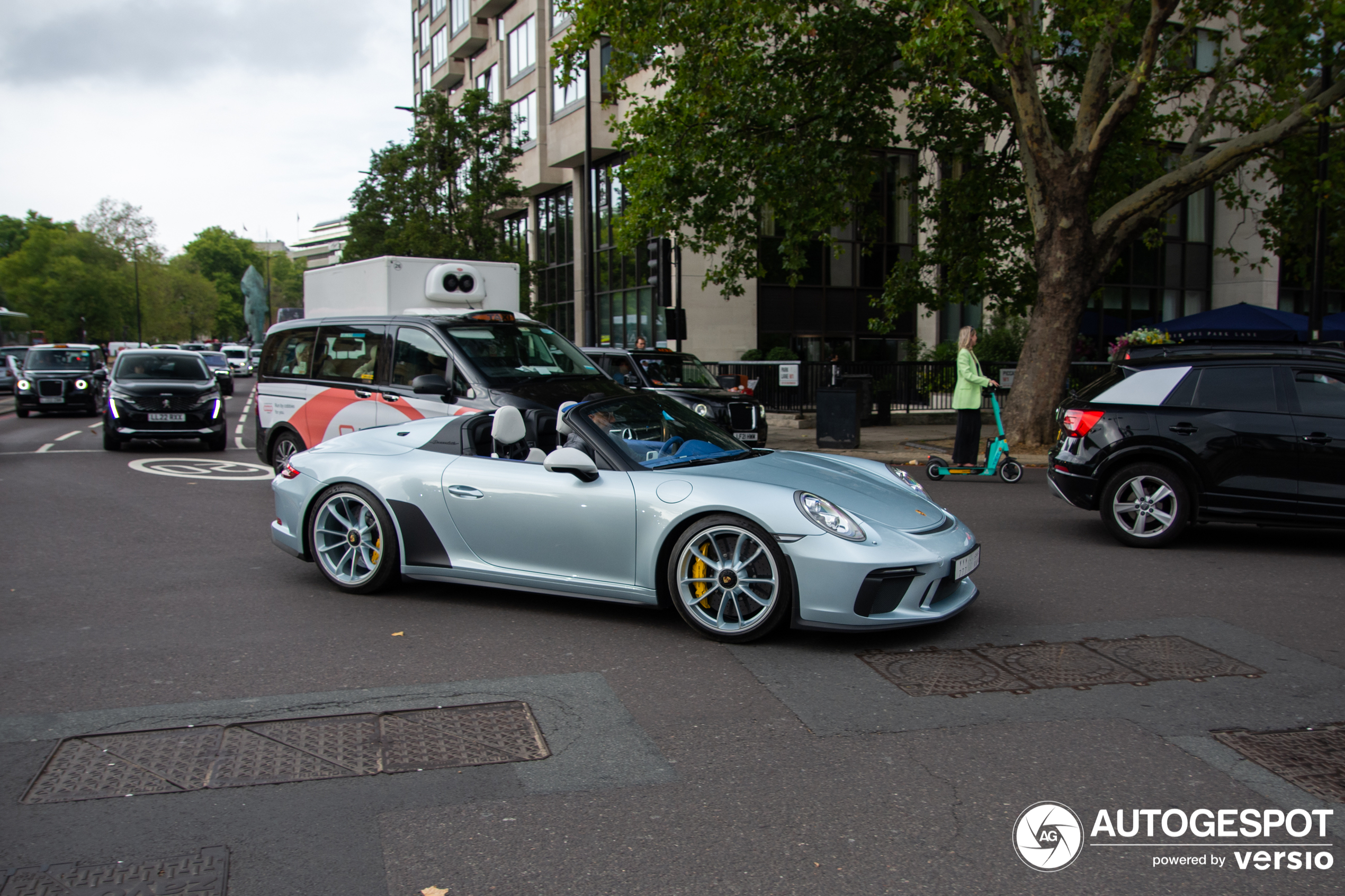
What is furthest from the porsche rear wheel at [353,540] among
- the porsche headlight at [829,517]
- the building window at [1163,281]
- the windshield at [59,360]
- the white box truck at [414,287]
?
the building window at [1163,281]

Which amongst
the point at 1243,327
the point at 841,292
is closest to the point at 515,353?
the point at 1243,327

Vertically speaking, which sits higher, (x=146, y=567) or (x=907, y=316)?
(x=907, y=316)

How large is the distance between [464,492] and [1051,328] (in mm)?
12853

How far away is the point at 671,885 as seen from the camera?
289cm

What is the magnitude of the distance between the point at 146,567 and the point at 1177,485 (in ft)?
25.3

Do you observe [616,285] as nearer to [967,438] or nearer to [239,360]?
[967,438]

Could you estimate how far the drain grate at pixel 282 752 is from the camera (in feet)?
11.9

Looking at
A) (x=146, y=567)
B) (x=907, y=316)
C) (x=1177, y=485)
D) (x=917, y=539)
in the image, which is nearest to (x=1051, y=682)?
(x=917, y=539)

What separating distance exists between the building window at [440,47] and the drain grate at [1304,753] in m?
55.1

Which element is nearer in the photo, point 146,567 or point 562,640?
point 562,640

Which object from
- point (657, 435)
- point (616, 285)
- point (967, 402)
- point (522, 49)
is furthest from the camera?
point (522, 49)

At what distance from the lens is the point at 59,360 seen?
26.7m

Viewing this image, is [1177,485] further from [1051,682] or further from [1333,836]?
[1333,836]

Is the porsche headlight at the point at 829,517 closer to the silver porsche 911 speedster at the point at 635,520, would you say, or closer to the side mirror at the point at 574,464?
the silver porsche 911 speedster at the point at 635,520
